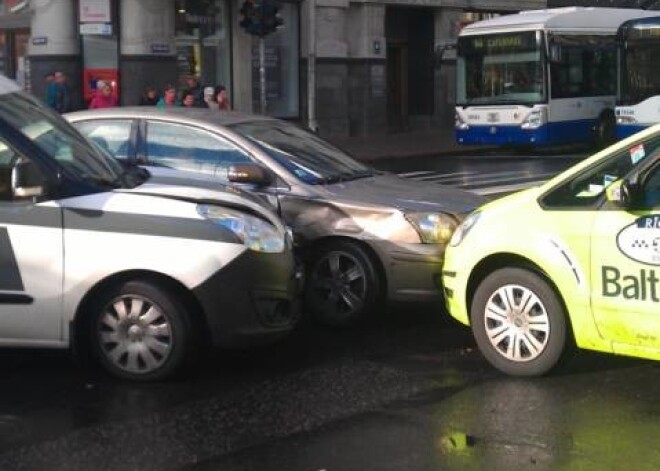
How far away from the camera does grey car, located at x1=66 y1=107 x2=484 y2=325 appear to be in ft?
23.1

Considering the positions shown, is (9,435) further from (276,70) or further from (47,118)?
(276,70)

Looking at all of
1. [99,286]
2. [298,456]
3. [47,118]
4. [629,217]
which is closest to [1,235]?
[99,286]

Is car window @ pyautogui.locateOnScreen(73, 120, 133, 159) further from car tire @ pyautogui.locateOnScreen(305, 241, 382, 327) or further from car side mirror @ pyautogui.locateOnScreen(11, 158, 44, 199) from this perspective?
car side mirror @ pyautogui.locateOnScreen(11, 158, 44, 199)

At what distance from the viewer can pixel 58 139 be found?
20.4 ft

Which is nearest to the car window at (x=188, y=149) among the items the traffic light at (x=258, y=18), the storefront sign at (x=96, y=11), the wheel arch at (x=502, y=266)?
the wheel arch at (x=502, y=266)

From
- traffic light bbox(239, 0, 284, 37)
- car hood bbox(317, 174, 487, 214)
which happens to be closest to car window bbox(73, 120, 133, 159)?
car hood bbox(317, 174, 487, 214)

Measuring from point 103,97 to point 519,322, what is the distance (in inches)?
716

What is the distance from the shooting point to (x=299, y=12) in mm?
27219

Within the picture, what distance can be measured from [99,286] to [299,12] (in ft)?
73.5

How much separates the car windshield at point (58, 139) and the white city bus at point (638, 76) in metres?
15.2

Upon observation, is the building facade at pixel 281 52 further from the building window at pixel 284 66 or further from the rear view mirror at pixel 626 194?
the rear view mirror at pixel 626 194

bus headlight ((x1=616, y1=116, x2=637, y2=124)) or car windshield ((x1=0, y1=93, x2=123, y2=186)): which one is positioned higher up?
bus headlight ((x1=616, y1=116, x2=637, y2=124))

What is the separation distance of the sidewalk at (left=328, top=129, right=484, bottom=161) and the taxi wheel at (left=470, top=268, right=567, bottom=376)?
17073 millimetres

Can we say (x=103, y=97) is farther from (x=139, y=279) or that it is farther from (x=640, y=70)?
(x=139, y=279)
